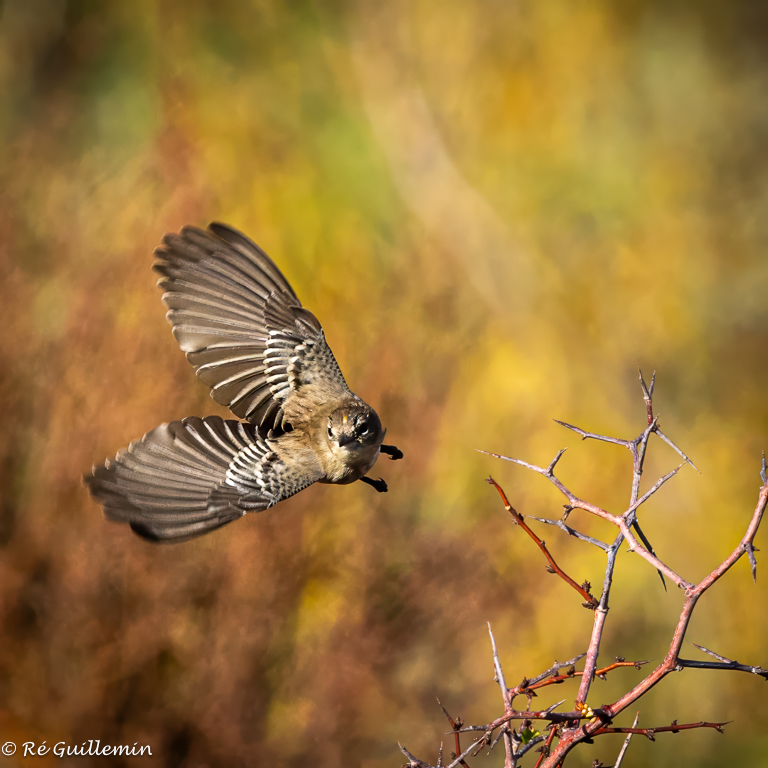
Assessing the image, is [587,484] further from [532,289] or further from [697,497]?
[532,289]

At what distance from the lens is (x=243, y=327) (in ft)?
2.88

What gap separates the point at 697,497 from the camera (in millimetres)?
1454

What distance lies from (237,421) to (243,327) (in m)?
0.13

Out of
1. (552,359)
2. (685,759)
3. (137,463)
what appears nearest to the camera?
(137,463)

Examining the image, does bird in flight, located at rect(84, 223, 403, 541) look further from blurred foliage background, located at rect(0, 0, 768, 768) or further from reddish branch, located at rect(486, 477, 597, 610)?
blurred foliage background, located at rect(0, 0, 768, 768)

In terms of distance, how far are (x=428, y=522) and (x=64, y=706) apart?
0.83m

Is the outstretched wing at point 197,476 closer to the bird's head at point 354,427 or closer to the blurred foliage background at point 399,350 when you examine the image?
the bird's head at point 354,427

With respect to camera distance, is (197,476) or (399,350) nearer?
(197,476)

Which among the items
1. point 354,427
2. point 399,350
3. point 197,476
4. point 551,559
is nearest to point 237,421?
point 197,476

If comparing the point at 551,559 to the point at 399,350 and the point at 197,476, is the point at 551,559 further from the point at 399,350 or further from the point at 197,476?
the point at 399,350

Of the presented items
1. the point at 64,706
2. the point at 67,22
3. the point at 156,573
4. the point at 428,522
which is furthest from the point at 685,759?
the point at 67,22

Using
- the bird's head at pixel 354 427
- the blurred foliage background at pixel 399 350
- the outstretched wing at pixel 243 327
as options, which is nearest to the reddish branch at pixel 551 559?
the bird's head at pixel 354 427

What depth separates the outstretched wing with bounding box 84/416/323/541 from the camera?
733 mm

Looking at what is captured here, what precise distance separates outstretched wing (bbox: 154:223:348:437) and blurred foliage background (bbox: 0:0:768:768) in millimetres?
606
